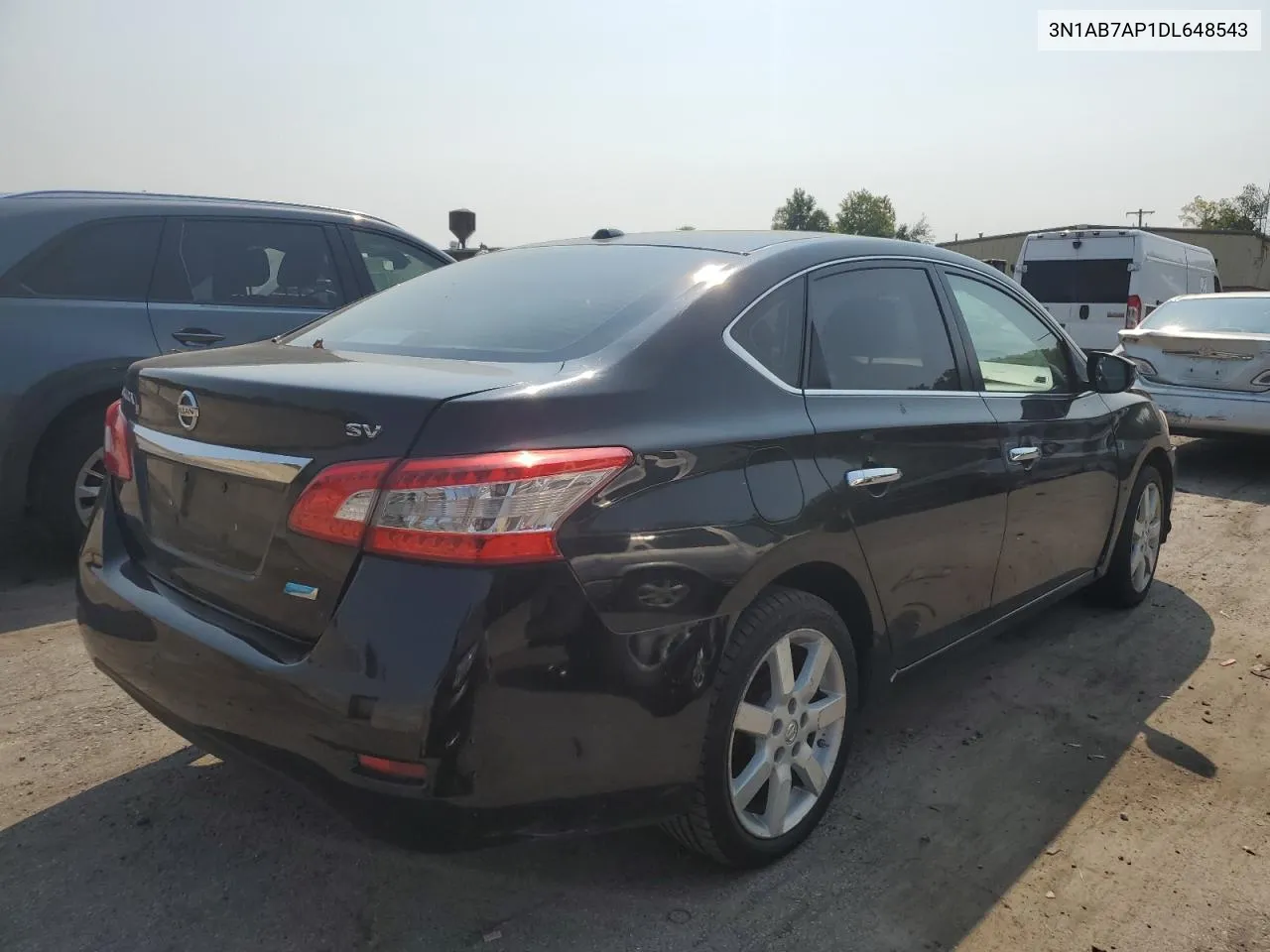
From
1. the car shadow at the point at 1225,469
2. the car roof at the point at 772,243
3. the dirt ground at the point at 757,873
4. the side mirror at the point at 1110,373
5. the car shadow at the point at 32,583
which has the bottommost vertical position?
the car shadow at the point at 1225,469

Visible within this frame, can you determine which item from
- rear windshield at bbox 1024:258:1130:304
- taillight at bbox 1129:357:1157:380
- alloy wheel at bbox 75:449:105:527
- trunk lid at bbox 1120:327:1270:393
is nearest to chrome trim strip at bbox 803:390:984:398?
alloy wheel at bbox 75:449:105:527

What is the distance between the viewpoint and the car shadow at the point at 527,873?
2336 millimetres

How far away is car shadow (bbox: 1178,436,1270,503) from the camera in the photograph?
293 inches

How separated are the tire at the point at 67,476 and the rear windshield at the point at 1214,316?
8.14 meters

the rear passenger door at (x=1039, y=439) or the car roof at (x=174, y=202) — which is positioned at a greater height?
the car roof at (x=174, y=202)

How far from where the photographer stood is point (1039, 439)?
3.62 meters

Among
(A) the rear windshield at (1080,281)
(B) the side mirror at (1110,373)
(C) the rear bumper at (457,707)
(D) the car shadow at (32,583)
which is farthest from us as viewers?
(A) the rear windshield at (1080,281)

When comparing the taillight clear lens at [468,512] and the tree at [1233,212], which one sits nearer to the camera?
the taillight clear lens at [468,512]

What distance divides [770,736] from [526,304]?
1.32 m

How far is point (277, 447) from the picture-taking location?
2131mm

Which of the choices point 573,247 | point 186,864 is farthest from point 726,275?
point 186,864

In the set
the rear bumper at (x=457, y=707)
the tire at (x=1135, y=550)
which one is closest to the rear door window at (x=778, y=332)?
the rear bumper at (x=457, y=707)

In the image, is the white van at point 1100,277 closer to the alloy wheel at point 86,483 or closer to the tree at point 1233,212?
the alloy wheel at point 86,483

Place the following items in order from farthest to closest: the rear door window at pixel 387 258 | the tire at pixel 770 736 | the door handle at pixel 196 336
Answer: the rear door window at pixel 387 258 → the door handle at pixel 196 336 → the tire at pixel 770 736
